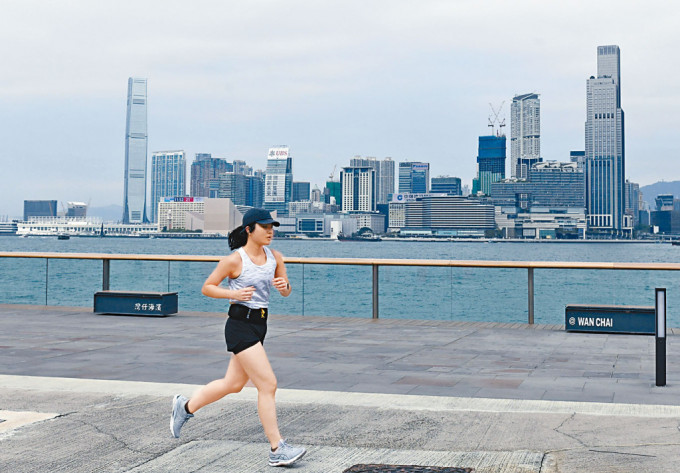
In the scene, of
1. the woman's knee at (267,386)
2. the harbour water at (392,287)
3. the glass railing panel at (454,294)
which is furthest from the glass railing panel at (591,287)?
the woman's knee at (267,386)

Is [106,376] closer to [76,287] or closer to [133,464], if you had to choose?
[133,464]

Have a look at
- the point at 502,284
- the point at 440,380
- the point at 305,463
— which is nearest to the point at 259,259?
the point at 305,463

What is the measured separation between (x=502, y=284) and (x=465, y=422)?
30.7 feet

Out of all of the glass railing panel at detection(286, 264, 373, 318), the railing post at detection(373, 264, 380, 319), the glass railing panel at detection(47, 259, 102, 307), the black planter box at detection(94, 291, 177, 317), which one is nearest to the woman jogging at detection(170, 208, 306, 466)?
the railing post at detection(373, 264, 380, 319)

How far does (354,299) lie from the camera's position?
17.2 meters

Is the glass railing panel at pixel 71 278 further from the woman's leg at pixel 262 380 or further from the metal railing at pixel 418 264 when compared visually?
the woman's leg at pixel 262 380

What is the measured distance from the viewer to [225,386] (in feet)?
18.5

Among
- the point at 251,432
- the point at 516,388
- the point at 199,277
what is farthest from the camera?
the point at 199,277

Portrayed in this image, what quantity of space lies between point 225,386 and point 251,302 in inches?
27.2

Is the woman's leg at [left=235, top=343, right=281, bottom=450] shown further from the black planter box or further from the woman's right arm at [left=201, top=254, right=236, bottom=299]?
the black planter box

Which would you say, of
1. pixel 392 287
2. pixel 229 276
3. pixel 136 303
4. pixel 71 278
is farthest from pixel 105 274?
pixel 229 276

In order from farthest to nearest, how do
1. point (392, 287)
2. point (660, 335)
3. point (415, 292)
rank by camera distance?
1. point (392, 287)
2. point (415, 292)
3. point (660, 335)

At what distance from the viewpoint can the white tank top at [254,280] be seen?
17.9ft

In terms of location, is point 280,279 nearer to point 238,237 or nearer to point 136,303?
point 238,237
